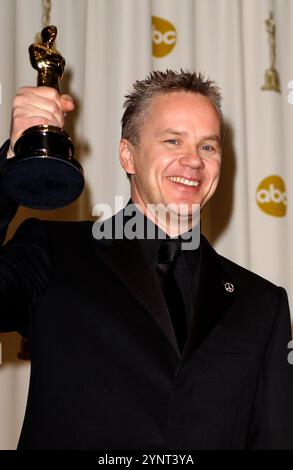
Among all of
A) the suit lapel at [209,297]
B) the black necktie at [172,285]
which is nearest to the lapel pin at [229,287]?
the suit lapel at [209,297]

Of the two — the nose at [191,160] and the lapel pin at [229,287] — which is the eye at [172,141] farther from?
the lapel pin at [229,287]

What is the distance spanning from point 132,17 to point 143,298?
3.61 ft

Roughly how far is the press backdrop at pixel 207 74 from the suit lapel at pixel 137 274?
58cm

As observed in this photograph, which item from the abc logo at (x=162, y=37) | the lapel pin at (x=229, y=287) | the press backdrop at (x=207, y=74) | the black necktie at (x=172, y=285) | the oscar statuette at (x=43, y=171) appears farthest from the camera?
the abc logo at (x=162, y=37)

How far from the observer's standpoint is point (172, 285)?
1.45 meters

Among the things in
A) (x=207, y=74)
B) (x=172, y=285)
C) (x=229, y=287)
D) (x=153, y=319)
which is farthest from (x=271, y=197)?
(x=153, y=319)

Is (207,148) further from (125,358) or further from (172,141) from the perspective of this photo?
(125,358)

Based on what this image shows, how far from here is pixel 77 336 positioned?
134 centimetres

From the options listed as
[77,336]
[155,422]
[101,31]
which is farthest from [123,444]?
[101,31]

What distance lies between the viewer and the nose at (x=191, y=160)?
1.53m

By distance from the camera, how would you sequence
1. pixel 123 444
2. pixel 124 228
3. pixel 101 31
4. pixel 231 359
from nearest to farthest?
1. pixel 123 444
2. pixel 231 359
3. pixel 124 228
4. pixel 101 31

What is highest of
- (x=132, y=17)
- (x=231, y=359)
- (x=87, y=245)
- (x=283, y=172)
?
(x=132, y=17)

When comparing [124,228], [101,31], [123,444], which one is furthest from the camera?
[101,31]

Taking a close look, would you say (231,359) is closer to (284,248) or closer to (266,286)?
(266,286)
